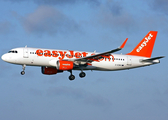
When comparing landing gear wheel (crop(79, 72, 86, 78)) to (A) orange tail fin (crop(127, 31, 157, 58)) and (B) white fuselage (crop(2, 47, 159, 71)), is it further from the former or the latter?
(A) orange tail fin (crop(127, 31, 157, 58))

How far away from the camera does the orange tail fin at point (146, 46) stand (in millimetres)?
69562

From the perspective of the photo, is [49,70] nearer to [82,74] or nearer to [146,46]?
[82,74]

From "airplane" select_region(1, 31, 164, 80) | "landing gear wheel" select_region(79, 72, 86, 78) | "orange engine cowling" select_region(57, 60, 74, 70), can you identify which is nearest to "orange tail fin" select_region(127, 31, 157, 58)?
"airplane" select_region(1, 31, 164, 80)

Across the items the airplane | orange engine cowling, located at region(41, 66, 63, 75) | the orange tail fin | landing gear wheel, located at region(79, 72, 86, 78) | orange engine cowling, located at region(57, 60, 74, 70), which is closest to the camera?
orange engine cowling, located at region(57, 60, 74, 70)

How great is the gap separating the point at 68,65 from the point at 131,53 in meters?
15.2

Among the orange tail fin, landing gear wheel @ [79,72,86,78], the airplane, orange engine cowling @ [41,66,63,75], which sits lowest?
landing gear wheel @ [79,72,86,78]

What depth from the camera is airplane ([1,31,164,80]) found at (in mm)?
59281

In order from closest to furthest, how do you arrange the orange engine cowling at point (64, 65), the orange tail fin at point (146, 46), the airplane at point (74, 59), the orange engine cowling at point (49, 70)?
the orange engine cowling at point (64, 65), the airplane at point (74, 59), the orange engine cowling at point (49, 70), the orange tail fin at point (146, 46)

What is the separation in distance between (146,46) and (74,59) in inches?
672

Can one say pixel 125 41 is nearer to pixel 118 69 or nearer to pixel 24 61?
pixel 118 69

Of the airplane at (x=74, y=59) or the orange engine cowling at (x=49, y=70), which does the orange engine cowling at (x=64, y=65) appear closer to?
the airplane at (x=74, y=59)

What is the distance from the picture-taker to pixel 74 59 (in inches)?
2383

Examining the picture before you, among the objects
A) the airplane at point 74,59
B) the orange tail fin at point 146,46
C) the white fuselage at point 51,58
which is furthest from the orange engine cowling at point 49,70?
the orange tail fin at point 146,46

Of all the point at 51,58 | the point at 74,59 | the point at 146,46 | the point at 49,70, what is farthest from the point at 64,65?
the point at 146,46
